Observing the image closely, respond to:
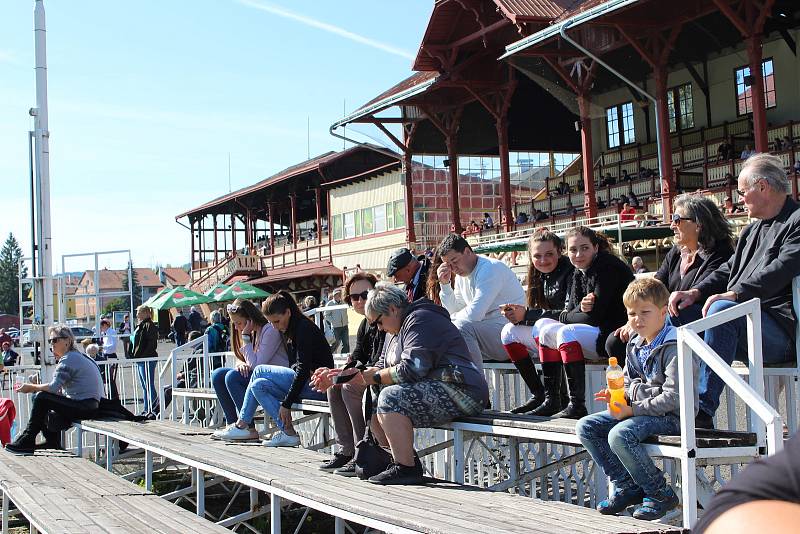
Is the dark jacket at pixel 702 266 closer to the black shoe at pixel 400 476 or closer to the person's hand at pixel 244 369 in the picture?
the black shoe at pixel 400 476

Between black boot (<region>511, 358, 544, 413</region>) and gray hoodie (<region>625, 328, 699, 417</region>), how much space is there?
1.33m

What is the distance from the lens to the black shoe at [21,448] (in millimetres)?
10867

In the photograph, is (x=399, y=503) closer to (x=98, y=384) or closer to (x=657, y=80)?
(x=98, y=384)

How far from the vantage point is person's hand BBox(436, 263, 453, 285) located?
24.9ft

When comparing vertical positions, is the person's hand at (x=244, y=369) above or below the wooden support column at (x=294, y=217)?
below

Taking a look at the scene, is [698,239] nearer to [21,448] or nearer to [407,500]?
[407,500]

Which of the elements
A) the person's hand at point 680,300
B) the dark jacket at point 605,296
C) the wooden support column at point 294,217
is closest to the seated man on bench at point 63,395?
the dark jacket at point 605,296

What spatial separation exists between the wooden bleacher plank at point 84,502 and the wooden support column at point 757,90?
16894mm

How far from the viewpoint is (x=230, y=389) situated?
9.30 meters

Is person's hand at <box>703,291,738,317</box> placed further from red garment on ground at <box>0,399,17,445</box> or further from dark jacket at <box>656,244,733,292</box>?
red garment on ground at <box>0,399,17,445</box>

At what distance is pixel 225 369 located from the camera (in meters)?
9.44

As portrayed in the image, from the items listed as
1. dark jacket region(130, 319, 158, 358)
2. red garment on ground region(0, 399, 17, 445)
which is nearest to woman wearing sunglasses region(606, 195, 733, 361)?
red garment on ground region(0, 399, 17, 445)

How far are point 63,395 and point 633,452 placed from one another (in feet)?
27.8

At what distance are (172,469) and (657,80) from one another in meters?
16.5
